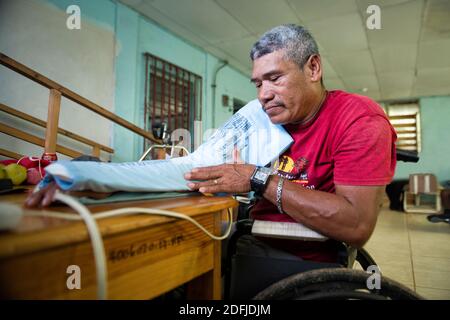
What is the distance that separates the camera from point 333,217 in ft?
2.47

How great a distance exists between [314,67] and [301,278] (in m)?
0.77

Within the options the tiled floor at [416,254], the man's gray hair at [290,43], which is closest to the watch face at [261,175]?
the man's gray hair at [290,43]

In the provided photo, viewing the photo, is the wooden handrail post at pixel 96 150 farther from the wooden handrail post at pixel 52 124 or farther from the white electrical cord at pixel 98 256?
the white electrical cord at pixel 98 256

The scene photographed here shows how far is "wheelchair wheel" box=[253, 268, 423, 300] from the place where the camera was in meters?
0.62

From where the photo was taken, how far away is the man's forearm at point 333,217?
753 millimetres

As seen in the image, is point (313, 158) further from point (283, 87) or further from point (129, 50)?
point (129, 50)

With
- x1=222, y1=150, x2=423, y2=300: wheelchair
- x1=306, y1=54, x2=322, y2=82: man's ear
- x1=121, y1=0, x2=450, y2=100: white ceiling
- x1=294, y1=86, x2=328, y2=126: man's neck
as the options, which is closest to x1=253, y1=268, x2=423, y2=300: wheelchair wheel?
x1=222, y1=150, x2=423, y2=300: wheelchair

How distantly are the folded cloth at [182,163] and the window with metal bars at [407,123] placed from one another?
732 cm

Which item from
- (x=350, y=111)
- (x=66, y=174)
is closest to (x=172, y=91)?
(x=350, y=111)

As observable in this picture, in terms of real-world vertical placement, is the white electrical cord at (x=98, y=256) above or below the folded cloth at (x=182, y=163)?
below

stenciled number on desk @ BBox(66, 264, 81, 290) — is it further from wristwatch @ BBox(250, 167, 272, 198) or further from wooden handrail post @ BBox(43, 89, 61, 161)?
wooden handrail post @ BBox(43, 89, 61, 161)

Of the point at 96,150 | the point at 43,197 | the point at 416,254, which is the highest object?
the point at 96,150

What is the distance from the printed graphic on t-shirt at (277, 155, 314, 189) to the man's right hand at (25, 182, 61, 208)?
0.69m

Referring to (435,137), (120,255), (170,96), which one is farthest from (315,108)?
(435,137)
